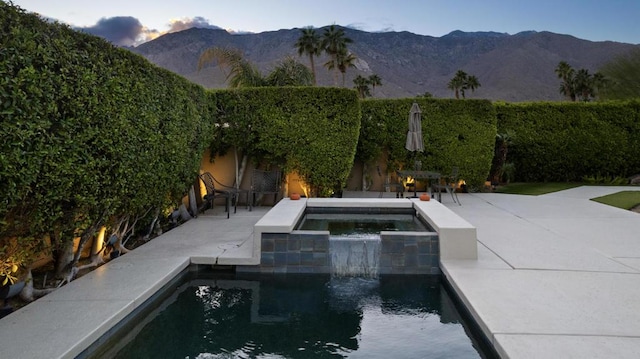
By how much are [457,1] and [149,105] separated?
34.1 metres

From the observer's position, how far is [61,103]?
341 centimetres

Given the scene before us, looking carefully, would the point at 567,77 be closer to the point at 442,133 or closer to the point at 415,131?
the point at 442,133

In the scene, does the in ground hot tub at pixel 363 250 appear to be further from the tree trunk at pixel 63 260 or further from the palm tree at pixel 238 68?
the palm tree at pixel 238 68

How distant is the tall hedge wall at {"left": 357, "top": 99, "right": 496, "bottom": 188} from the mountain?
42066mm

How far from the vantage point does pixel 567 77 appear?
3834cm

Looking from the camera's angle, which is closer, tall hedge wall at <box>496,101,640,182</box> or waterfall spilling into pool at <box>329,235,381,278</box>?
waterfall spilling into pool at <box>329,235,381,278</box>

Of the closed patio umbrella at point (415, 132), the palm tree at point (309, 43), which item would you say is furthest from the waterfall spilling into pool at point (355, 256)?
the palm tree at point (309, 43)

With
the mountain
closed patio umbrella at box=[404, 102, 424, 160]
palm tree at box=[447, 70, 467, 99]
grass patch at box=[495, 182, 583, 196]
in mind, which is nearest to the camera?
closed patio umbrella at box=[404, 102, 424, 160]

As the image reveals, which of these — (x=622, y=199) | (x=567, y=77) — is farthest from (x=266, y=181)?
(x=567, y=77)

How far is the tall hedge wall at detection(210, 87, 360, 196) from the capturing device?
29.6 feet

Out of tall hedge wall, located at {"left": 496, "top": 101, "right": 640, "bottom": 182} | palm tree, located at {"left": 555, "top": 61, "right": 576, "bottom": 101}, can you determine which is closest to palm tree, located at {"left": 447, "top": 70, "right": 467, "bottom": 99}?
palm tree, located at {"left": 555, "top": 61, "right": 576, "bottom": 101}

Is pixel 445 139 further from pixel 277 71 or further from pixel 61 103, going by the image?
pixel 61 103

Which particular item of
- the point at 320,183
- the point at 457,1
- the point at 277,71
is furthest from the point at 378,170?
the point at 457,1

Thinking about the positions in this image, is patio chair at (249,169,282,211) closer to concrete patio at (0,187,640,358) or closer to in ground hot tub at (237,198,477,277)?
concrete patio at (0,187,640,358)
